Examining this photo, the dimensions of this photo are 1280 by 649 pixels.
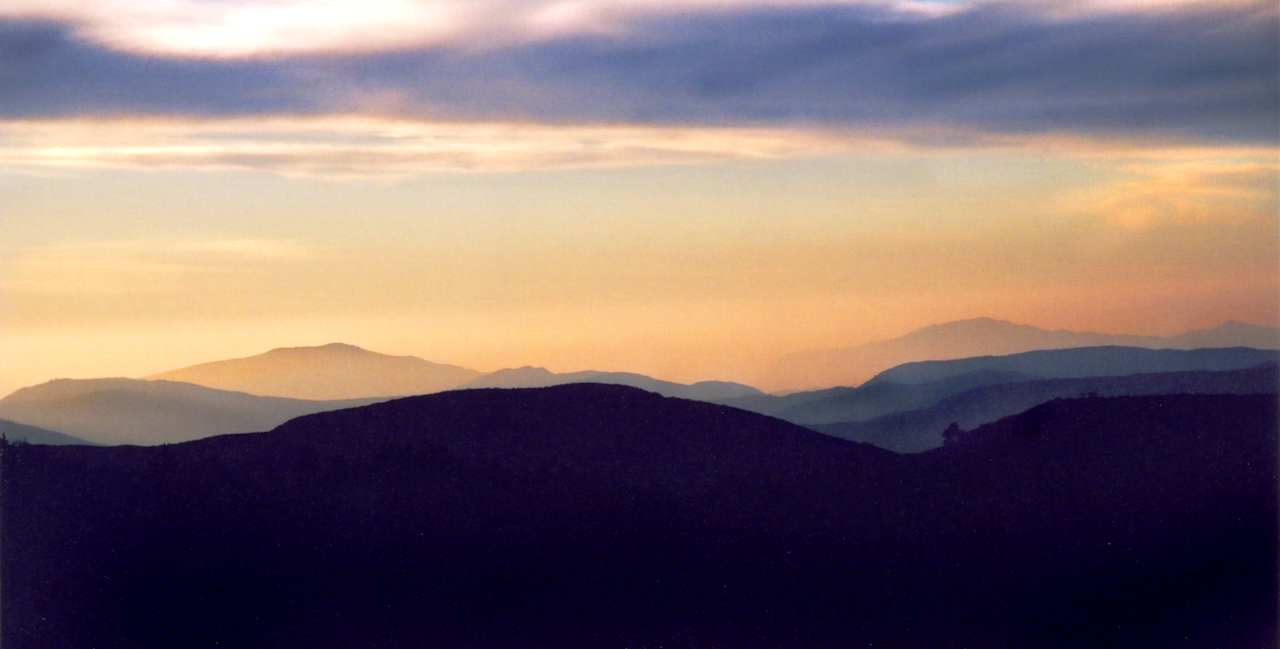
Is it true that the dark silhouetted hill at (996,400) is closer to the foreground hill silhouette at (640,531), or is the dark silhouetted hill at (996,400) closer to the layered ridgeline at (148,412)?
the foreground hill silhouette at (640,531)

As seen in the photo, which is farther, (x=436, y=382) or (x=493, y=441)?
(x=493, y=441)

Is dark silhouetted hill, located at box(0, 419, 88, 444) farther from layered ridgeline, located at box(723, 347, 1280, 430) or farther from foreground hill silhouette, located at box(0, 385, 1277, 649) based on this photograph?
layered ridgeline, located at box(723, 347, 1280, 430)

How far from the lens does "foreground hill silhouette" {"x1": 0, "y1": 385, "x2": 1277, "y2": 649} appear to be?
16.0m

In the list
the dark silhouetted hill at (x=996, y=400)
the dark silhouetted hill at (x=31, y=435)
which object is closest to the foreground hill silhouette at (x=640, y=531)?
the dark silhouetted hill at (x=996, y=400)

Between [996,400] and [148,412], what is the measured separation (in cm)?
1222

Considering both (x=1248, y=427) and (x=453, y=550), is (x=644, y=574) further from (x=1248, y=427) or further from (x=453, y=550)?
(x=1248, y=427)

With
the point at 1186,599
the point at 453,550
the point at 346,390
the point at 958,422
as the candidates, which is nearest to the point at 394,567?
the point at 453,550

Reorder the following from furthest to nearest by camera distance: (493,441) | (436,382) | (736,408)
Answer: (493,441), (736,408), (436,382)

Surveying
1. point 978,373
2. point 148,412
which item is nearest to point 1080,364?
point 978,373

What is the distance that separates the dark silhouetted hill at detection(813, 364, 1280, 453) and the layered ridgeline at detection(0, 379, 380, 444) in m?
7.96

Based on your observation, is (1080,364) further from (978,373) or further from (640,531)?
(640,531)

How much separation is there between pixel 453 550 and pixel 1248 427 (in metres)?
11.6

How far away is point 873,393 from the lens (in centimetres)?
1853

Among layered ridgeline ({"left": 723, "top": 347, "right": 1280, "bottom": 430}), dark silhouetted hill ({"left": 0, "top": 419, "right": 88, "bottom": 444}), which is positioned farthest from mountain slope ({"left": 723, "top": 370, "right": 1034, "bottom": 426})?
dark silhouetted hill ({"left": 0, "top": 419, "right": 88, "bottom": 444})
